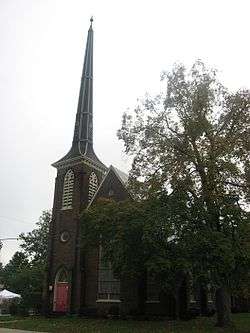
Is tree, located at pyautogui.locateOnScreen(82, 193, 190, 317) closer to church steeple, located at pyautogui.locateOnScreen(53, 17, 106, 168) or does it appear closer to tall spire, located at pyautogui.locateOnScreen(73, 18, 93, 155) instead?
church steeple, located at pyautogui.locateOnScreen(53, 17, 106, 168)

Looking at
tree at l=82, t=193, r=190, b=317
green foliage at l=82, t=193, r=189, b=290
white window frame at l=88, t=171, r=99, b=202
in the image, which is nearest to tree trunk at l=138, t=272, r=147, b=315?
tree at l=82, t=193, r=190, b=317

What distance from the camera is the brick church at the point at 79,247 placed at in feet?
114

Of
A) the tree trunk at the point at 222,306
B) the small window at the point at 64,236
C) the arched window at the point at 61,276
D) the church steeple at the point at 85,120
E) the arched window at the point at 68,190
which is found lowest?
the tree trunk at the point at 222,306

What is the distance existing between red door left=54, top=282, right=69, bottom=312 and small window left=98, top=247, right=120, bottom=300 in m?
3.12

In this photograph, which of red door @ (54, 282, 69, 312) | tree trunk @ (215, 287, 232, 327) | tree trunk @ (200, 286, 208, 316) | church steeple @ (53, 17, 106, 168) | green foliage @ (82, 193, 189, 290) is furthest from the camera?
church steeple @ (53, 17, 106, 168)

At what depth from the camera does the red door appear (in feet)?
121

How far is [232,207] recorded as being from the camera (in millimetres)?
26344

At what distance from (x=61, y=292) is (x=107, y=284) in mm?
4433

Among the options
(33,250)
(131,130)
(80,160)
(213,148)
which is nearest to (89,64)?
(80,160)

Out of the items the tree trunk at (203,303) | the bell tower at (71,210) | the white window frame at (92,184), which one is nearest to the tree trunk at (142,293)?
the bell tower at (71,210)

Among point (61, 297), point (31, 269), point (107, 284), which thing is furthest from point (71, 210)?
point (31, 269)

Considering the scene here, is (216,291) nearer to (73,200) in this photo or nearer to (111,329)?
(111,329)

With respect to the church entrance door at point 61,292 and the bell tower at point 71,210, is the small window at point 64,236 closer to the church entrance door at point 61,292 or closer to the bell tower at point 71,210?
the bell tower at point 71,210

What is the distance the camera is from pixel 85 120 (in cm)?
4350
